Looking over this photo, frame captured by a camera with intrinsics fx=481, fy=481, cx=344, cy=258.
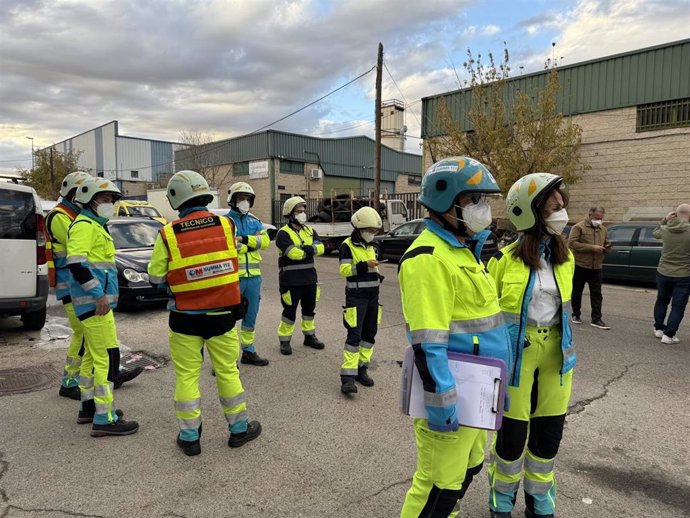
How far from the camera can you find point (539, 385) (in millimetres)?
2564

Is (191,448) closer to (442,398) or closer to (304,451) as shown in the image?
(304,451)

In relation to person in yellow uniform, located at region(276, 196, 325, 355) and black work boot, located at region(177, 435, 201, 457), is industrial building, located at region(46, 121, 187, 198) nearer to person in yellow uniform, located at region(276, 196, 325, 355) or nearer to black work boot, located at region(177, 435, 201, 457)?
person in yellow uniform, located at region(276, 196, 325, 355)

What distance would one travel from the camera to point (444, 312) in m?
1.98

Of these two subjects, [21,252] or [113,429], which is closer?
[113,429]

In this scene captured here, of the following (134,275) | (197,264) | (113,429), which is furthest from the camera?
(134,275)

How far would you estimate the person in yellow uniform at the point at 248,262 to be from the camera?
5.57 meters

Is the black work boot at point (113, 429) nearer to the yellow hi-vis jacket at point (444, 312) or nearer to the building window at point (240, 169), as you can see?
the yellow hi-vis jacket at point (444, 312)

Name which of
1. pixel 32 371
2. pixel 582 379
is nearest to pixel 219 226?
pixel 32 371

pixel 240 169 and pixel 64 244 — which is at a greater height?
pixel 240 169

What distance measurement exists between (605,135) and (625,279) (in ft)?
24.7

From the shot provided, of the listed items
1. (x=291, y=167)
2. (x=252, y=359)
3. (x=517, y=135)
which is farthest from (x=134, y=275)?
(x=291, y=167)

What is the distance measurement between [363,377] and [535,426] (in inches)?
97.8

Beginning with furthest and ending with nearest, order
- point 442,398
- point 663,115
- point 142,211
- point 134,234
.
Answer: point 142,211
point 663,115
point 134,234
point 442,398

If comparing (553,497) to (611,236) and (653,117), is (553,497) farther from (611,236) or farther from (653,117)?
(653,117)
